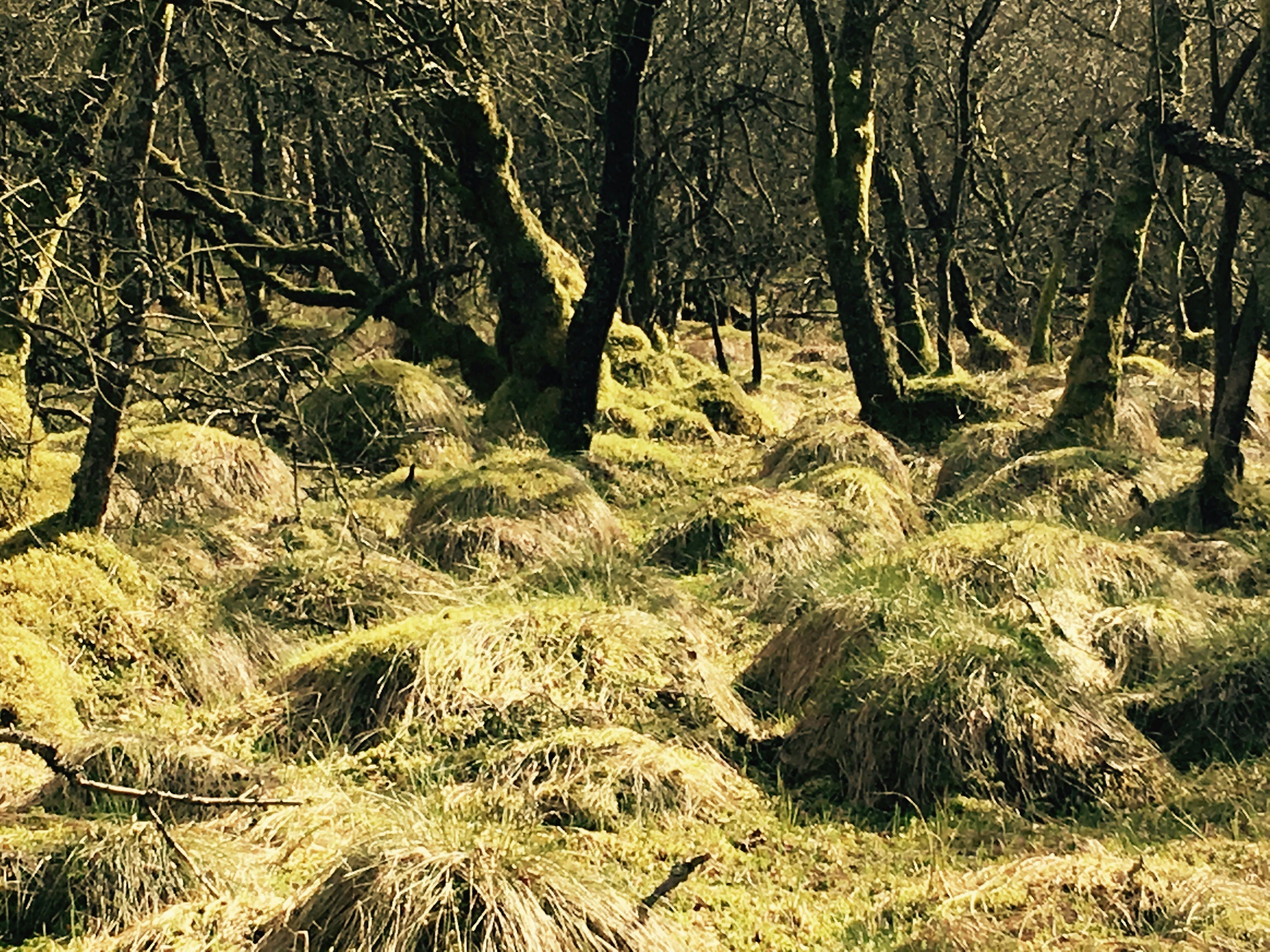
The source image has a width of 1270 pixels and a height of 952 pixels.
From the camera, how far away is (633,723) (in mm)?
5188

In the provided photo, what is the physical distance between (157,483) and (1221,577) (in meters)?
6.15

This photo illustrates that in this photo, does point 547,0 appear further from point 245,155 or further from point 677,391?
point 245,155

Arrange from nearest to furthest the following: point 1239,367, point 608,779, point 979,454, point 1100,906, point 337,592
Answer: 1. point 1100,906
2. point 608,779
3. point 337,592
4. point 1239,367
5. point 979,454

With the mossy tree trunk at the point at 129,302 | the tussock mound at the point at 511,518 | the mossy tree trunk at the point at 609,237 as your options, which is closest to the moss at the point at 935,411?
the mossy tree trunk at the point at 609,237

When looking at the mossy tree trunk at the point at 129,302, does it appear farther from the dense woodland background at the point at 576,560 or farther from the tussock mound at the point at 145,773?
the tussock mound at the point at 145,773

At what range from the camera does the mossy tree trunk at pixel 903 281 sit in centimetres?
1344

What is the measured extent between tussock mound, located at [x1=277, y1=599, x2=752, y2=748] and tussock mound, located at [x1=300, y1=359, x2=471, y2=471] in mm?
4732

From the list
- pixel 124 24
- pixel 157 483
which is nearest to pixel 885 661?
pixel 124 24

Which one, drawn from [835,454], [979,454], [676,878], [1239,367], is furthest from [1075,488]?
[676,878]

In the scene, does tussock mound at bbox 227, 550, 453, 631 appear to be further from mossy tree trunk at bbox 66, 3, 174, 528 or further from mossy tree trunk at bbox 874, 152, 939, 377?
mossy tree trunk at bbox 874, 152, 939, 377

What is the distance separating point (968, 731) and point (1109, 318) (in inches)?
258

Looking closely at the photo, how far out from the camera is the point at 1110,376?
415 inches

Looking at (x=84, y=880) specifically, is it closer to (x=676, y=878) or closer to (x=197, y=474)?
(x=676, y=878)

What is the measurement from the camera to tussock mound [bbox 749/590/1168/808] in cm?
476
